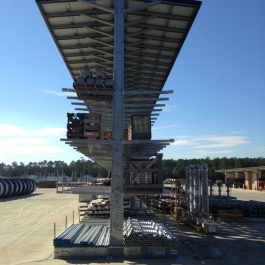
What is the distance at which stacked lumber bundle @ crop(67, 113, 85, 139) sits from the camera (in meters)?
11.2

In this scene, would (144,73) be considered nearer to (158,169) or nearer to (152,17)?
(152,17)

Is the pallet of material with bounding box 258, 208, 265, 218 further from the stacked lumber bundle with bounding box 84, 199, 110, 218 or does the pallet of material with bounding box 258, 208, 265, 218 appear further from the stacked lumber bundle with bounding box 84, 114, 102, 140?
the stacked lumber bundle with bounding box 84, 114, 102, 140

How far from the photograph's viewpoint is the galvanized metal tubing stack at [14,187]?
3644 centimetres

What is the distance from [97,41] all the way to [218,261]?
1083 cm

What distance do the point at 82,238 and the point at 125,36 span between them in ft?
29.5

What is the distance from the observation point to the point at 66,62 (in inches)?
597

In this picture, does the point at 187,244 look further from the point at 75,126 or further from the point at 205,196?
the point at 75,126

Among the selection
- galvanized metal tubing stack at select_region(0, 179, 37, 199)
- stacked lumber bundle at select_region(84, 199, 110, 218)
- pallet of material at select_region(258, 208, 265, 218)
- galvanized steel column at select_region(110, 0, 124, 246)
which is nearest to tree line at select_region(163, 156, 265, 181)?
galvanized metal tubing stack at select_region(0, 179, 37, 199)

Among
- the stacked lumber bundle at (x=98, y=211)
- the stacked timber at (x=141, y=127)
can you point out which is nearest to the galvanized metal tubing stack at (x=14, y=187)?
the stacked lumber bundle at (x=98, y=211)

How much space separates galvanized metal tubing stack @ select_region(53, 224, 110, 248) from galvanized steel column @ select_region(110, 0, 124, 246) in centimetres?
72

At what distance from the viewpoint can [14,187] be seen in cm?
3959

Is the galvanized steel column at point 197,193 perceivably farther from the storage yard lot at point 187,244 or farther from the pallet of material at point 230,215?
the pallet of material at point 230,215

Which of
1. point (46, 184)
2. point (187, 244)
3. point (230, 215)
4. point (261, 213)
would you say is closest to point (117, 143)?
point (187, 244)

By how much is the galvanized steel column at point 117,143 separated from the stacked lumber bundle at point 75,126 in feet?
4.65
